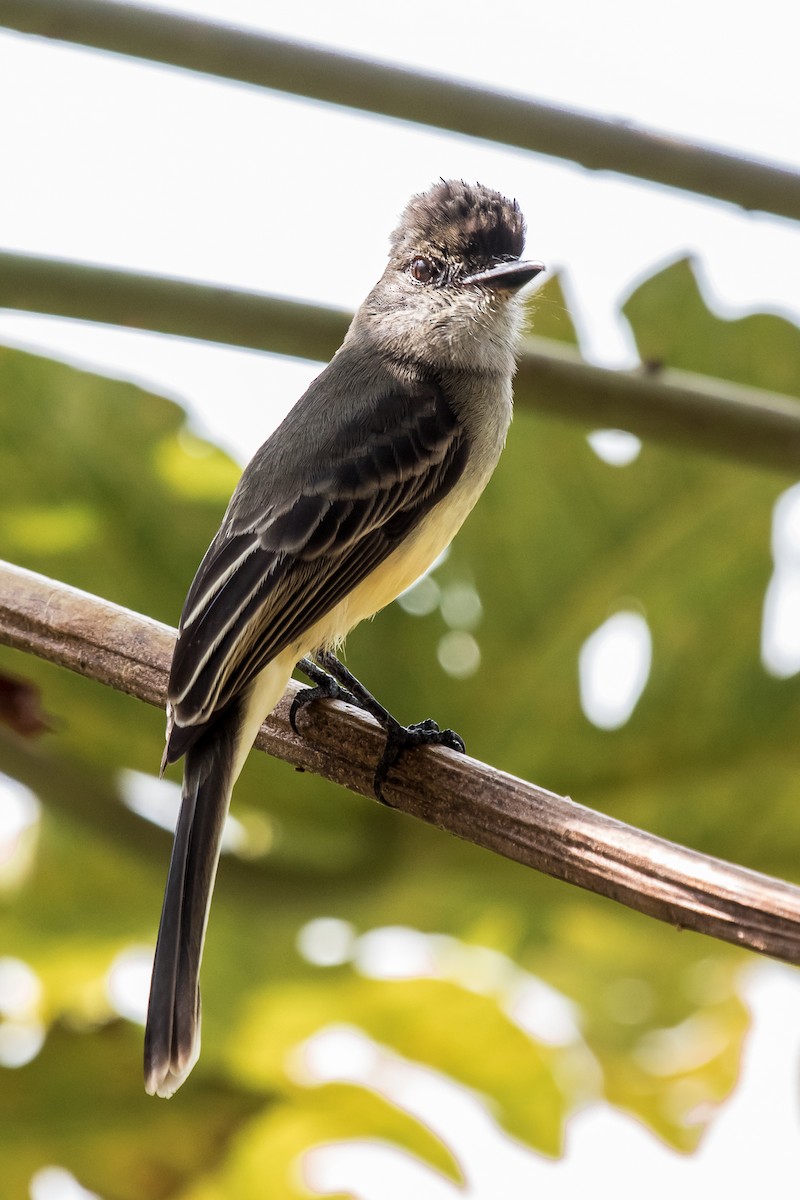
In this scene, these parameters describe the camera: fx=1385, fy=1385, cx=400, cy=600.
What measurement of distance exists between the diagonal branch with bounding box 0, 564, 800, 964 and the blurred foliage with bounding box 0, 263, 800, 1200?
0.47 m

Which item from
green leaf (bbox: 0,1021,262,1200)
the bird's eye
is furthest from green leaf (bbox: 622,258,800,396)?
green leaf (bbox: 0,1021,262,1200)

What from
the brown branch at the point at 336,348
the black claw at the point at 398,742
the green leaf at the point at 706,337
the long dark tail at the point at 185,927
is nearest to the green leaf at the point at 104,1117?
the long dark tail at the point at 185,927

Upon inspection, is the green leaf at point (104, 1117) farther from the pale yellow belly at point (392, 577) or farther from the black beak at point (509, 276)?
the black beak at point (509, 276)

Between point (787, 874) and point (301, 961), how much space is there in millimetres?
982

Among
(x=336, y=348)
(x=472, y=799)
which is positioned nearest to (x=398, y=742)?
(x=472, y=799)

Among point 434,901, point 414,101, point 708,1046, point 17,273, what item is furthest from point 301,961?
point 414,101

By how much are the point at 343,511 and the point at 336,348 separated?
0.87 ft

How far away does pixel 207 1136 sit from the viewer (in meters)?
2.45

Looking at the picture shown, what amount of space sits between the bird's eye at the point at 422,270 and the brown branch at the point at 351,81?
Answer: 3.01ft

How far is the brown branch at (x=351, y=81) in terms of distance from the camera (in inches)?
71.2

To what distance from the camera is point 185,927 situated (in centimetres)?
190

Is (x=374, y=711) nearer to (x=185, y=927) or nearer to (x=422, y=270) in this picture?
(x=185, y=927)

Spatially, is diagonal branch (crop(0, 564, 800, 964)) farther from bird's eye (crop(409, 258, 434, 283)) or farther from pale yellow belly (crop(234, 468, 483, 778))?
bird's eye (crop(409, 258, 434, 283))

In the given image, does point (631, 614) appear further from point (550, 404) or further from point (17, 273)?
Answer: point (17, 273)
